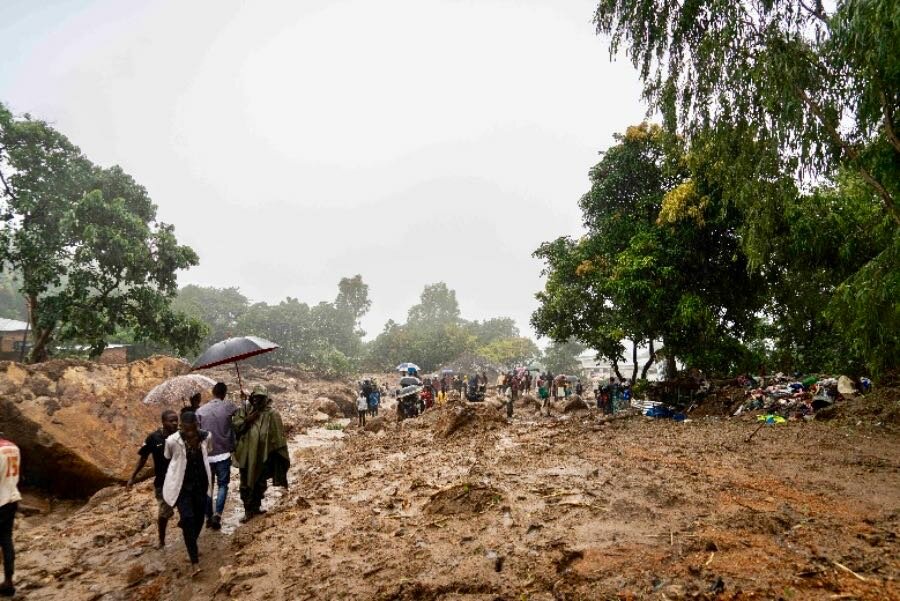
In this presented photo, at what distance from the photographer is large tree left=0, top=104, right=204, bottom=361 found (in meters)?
15.3

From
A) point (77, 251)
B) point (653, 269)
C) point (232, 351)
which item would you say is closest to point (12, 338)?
point (77, 251)

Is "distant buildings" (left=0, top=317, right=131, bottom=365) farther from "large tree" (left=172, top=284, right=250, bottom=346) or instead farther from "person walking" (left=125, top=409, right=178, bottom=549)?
"person walking" (left=125, top=409, right=178, bottom=549)

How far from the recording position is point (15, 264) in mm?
15547

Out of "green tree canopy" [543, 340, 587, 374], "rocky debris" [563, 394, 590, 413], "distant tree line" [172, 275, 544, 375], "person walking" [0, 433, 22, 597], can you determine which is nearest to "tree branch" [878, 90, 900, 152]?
"person walking" [0, 433, 22, 597]

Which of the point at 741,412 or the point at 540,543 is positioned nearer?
the point at 540,543

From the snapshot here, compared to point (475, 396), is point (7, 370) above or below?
above

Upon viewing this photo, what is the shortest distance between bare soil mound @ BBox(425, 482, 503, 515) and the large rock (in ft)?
19.4

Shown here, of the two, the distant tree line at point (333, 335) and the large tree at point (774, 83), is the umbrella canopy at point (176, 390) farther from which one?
the distant tree line at point (333, 335)

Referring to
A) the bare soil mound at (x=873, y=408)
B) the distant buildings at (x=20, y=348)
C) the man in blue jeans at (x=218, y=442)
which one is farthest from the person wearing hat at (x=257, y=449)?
the distant buildings at (x=20, y=348)

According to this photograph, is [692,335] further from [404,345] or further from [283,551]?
[404,345]

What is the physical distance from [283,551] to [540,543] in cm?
272

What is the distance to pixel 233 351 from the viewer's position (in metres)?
6.95

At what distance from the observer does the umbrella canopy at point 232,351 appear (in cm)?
677

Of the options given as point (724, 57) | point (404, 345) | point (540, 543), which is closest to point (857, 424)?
point (724, 57)
